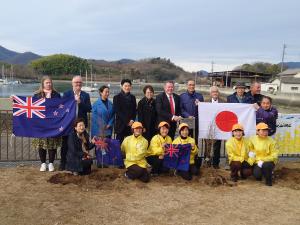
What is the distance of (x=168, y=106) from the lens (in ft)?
24.7

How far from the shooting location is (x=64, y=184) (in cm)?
638

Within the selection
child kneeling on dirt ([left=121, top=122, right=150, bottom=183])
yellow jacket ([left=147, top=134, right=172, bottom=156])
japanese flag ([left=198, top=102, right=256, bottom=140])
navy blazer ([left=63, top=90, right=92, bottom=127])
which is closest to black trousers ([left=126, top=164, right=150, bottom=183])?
child kneeling on dirt ([left=121, top=122, right=150, bottom=183])

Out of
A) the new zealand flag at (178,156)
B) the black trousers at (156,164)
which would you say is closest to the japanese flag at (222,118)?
the new zealand flag at (178,156)

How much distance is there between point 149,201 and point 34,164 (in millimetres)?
3556

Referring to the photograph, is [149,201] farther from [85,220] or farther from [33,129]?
[33,129]

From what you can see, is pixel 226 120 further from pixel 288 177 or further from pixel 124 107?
pixel 124 107

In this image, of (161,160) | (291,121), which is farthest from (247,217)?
(291,121)

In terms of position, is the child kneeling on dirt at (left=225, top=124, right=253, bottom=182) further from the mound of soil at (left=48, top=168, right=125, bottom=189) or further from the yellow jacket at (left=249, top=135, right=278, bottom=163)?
the mound of soil at (left=48, top=168, right=125, bottom=189)

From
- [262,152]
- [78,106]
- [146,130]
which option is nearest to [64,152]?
[78,106]

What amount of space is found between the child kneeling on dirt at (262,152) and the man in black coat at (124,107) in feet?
8.62

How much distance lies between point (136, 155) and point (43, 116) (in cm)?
236

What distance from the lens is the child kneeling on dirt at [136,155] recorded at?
6.76 metres

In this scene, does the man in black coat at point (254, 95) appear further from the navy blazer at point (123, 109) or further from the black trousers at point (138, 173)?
the black trousers at point (138, 173)

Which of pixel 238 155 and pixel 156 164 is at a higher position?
pixel 238 155
